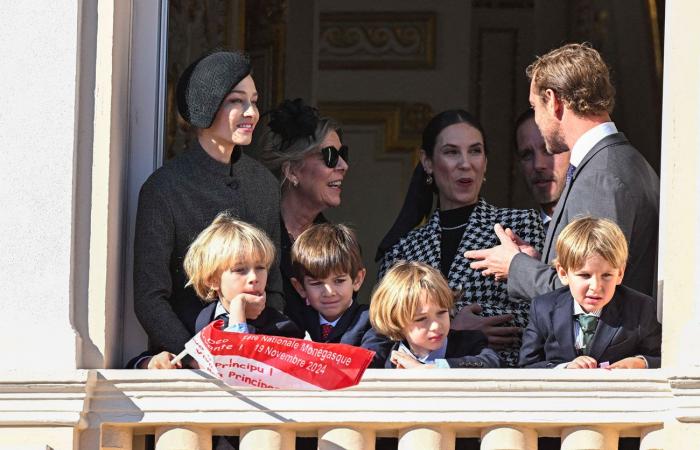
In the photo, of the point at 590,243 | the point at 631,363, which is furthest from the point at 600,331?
the point at 590,243

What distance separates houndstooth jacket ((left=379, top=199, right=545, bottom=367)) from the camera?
7473 millimetres

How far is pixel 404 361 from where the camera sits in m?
6.94

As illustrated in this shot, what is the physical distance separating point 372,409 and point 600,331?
73 centimetres

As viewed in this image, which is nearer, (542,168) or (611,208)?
(611,208)

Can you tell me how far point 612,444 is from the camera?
678 centimetres

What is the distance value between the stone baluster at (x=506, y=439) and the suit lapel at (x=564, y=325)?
0.28 m

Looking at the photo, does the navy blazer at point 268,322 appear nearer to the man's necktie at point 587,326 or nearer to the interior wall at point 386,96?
the man's necktie at point 587,326

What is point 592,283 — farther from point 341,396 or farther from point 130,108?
point 130,108

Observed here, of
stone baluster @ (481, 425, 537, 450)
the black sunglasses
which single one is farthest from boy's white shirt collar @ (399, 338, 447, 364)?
the black sunglasses

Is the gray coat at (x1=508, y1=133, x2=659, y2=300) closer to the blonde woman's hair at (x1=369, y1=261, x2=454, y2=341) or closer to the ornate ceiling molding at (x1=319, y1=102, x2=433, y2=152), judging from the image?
the blonde woman's hair at (x1=369, y1=261, x2=454, y2=341)

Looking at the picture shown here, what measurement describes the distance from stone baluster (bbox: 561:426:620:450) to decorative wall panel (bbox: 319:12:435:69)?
18.6 ft

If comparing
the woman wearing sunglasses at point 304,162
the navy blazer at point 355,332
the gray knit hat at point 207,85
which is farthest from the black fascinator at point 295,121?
the navy blazer at point 355,332

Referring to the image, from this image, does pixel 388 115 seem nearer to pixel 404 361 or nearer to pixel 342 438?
pixel 404 361

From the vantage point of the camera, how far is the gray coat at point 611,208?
7.04 meters
